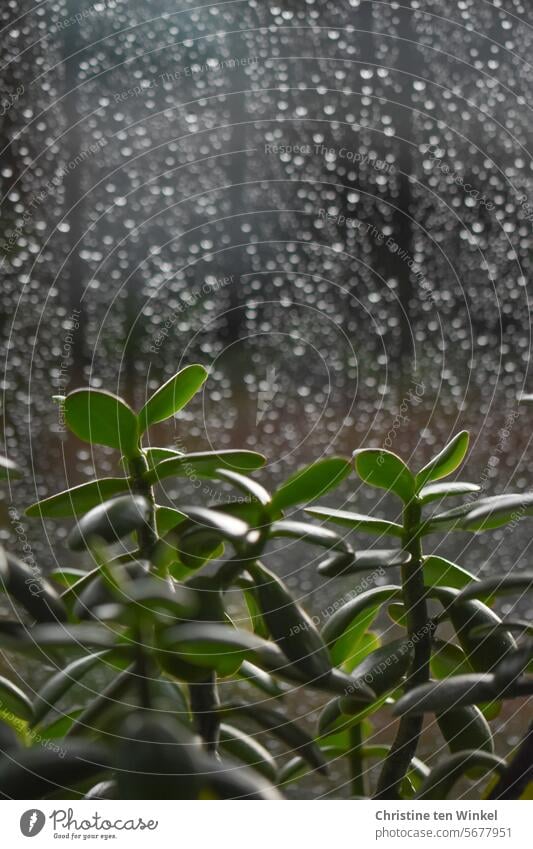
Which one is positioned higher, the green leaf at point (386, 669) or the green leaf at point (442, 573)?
the green leaf at point (442, 573)

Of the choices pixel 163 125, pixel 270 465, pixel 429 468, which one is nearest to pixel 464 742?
pixel 429 468

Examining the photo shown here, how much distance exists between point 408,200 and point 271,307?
138mm

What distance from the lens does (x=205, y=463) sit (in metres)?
0.24

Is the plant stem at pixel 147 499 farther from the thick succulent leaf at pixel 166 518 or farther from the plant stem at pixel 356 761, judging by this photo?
the plant stem at pixel 356 761

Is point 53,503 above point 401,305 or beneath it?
beneath

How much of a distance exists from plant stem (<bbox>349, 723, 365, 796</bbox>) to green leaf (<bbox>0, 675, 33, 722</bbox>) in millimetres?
118

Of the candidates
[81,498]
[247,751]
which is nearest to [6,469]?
[81,498]

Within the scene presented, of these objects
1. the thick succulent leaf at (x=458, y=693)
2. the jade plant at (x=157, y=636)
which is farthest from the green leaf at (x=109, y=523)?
the thick succulent leaf at (x=458, y=693)

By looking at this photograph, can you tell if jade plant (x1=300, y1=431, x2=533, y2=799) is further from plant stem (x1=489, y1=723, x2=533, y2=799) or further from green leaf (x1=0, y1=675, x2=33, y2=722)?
green leaf (x1=0, y1=675, x2=33, y2=722)

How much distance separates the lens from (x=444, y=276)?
59cm

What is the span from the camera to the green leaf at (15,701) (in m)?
0.24

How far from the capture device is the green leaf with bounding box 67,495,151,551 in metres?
0.22

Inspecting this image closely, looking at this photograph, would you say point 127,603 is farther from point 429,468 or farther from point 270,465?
point 270,465
